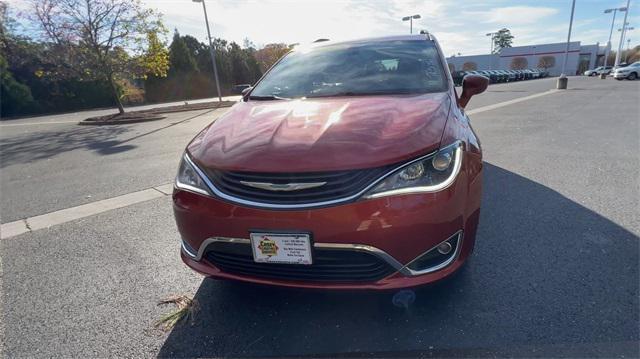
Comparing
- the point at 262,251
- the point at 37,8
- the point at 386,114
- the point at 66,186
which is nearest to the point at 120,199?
the point at 66,186

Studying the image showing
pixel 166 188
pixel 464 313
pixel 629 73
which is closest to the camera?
pixel 464 313

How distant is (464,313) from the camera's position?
1.93 metres

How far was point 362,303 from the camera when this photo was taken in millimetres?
2047

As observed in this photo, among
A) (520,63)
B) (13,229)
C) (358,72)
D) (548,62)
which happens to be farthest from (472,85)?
(520,63)

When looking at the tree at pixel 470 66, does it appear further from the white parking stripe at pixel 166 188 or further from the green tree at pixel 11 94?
the white parking stripe at pixel 166 188

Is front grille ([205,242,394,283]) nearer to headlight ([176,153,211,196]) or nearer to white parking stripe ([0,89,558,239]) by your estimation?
headlight ([176,153,211,196])

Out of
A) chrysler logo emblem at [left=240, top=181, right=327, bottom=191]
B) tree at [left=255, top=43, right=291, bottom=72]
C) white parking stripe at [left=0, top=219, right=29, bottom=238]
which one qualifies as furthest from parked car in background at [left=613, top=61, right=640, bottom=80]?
tree at [left=255, top=43, right=291, bottom=72]

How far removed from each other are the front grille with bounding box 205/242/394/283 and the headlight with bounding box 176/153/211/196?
1.00 ft

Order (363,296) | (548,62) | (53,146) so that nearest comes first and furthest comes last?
(363,296)
(53,146)
(548,62)

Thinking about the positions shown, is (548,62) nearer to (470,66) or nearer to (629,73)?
(470,66)

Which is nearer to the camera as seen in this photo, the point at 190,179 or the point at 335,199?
the point at 335,199

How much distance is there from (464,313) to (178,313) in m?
1.68

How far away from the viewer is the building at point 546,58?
62.7 m

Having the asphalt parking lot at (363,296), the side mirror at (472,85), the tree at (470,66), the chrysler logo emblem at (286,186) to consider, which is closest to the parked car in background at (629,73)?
the asphalt parking lot at (363,296)
